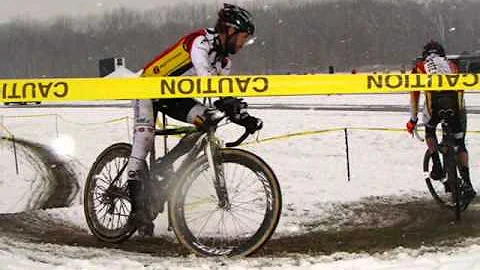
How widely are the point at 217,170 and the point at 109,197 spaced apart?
138cm

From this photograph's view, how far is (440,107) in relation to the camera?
6.36m

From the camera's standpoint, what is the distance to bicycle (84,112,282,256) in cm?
437

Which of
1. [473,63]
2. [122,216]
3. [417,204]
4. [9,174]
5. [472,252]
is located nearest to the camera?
[472,252]

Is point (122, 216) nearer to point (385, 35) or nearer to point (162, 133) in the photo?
point (162, 133)

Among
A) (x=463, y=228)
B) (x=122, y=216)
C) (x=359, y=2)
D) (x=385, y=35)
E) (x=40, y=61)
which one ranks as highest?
(x=359, y=2)

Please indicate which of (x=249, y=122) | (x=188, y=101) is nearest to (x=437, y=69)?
(x=249, y=122)

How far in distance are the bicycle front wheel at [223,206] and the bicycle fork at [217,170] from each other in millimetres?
23

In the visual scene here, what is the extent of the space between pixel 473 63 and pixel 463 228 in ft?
107

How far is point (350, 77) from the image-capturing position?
494cm

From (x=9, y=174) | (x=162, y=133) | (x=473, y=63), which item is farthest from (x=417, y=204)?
(x=473, y=63)

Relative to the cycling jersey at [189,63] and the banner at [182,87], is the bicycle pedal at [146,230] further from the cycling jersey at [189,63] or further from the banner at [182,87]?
the banner at [182,87]

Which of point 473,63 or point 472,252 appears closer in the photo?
point 472,252

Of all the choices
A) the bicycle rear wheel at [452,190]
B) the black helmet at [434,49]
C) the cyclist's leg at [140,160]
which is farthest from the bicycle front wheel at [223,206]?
the black helmet at [434,49]

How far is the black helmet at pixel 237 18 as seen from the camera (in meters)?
4.46
